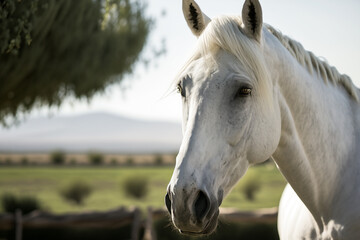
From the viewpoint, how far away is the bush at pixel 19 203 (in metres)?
9.60

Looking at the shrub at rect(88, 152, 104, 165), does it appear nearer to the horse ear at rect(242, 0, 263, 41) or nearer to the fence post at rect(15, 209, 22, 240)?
the fence post at rect(15, 209, 22, 240)

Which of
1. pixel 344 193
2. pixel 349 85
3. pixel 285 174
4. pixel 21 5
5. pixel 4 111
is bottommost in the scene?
pixel 344 193

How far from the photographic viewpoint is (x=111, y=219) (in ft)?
24.1

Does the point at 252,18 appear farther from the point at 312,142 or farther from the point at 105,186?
the point at 105,186

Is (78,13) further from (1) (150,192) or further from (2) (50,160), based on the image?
(2) (50,160)

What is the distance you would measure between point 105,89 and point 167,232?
13.5 feet

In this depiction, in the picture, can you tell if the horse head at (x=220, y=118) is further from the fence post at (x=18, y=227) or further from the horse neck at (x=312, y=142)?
the fence post at (x=18, y=227)

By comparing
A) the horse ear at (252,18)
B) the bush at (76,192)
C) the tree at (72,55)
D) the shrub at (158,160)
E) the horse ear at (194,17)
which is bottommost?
the horse ear at (252,18)

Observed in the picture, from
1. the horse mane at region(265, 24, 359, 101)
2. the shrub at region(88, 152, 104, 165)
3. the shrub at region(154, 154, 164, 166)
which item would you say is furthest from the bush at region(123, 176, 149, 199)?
the shrub at region(154, 154, 164, 166)

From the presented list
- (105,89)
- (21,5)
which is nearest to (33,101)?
(105,89)

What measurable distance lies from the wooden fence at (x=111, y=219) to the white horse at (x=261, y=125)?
4.91 meters

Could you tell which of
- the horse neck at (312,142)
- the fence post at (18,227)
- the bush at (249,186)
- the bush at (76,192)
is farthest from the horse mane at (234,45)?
the bush at (249,186)

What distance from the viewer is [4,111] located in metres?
8.50

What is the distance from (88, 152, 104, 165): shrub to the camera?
4242 cm
